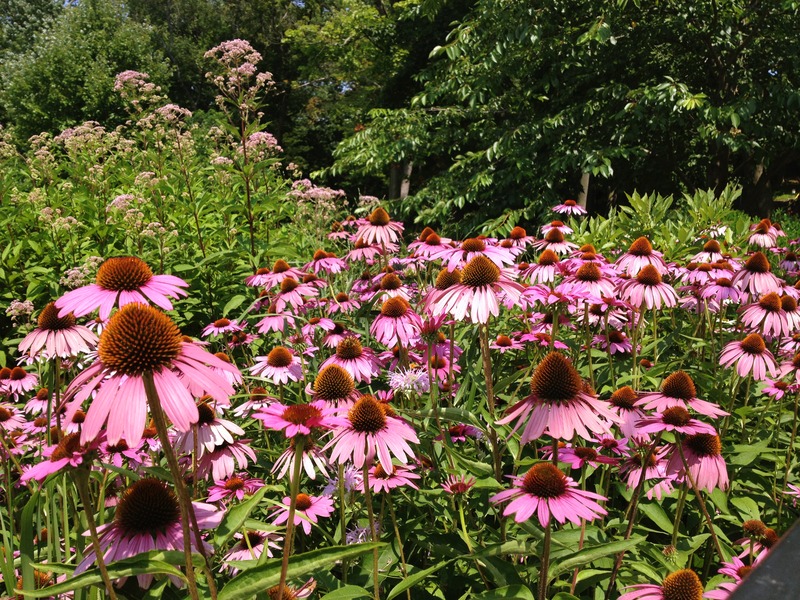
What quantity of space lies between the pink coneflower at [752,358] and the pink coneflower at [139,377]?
5.18 ft

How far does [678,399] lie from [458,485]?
523 mm

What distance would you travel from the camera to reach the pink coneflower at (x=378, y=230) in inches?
102

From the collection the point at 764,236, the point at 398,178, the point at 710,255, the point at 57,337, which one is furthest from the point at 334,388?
the point at 398,178

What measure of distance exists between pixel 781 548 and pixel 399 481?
91 centimetres

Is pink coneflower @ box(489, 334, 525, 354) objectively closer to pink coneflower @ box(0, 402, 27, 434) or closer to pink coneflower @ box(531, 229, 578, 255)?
pink coneflower @ box(531, 229, 578, 255)

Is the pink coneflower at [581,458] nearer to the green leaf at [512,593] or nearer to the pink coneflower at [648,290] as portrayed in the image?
the green leaf at [512,593]

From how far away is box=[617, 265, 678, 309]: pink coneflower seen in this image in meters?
1.90

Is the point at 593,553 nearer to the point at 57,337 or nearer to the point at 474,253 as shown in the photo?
the point at 474,253

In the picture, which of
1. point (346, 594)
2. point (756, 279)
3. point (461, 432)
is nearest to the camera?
point (346, 594)

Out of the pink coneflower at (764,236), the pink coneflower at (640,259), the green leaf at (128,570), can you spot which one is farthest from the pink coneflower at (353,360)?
the pink coneflower at (764,236)

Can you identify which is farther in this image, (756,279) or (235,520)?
(756,279)

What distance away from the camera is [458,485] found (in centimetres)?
139

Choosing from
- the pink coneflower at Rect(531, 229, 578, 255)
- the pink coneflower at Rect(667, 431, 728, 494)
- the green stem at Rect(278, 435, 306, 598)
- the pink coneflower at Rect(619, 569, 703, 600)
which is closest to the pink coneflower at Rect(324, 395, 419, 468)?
the green stem at Rect(278, 435, 306, 598)

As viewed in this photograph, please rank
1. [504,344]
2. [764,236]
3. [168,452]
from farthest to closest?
1. [764,236]
2. [504,344]
3. [168,452]
